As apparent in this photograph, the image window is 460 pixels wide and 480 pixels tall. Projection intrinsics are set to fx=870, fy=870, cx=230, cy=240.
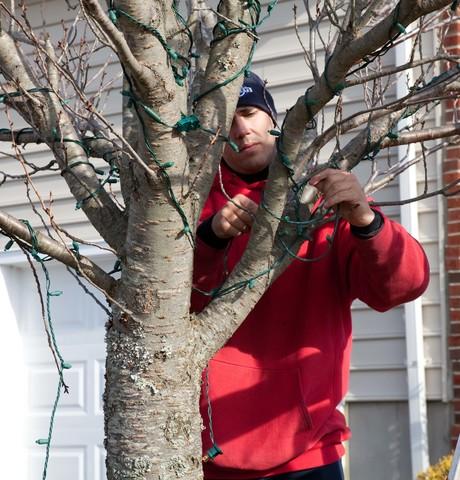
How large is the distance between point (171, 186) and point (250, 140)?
730 mm

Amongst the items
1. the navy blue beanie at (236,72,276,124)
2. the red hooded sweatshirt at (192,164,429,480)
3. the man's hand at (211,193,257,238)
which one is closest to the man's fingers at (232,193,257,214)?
the man's hand at (211,193,257,238)

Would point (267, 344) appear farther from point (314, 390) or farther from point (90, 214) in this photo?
point (90, 214)

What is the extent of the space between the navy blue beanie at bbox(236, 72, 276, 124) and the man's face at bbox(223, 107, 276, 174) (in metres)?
0.03

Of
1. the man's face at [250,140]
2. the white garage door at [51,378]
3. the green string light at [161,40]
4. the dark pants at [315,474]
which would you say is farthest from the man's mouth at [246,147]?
the white garage door at [51,378]

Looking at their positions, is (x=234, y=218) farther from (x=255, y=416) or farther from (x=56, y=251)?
(x=255, y=416)

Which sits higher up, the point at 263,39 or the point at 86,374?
the point at 263,39

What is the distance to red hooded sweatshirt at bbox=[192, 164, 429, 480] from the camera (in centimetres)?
247

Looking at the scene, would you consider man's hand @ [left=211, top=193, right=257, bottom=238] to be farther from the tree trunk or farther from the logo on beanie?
the logo on beanie

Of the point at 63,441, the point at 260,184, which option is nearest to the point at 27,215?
the point at 63,441

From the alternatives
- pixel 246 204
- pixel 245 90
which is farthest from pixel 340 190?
pixel 245 90

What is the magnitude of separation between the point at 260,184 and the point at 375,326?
7.35 ft

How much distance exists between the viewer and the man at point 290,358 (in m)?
2.40

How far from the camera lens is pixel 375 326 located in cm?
477

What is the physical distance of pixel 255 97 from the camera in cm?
281
